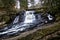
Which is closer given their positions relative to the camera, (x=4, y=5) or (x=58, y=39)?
(x=58, y=39)

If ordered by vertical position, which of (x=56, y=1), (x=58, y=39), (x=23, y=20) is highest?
(x=56, y=1)

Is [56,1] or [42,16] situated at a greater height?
A: [56,1]

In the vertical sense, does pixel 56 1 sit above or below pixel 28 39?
above


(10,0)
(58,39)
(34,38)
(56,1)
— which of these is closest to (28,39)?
(34,38)

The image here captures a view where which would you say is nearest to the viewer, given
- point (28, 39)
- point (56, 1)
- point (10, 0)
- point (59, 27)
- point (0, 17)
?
point (28, 39)

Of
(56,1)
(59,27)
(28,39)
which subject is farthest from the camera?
(56,1)

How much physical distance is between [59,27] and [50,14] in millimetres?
8792

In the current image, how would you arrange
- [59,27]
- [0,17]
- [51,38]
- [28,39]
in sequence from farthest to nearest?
[0,17] → [59,27] → [51,38] → [28,39]

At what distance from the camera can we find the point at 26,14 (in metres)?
17.0

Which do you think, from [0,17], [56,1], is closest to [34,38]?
[0,17]

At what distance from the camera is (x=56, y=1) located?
14852 mm

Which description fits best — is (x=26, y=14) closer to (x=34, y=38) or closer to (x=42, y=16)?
(x=42, y=16)

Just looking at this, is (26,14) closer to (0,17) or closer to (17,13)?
(17,13)

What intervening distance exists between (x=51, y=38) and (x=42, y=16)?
9.76 m
